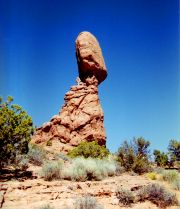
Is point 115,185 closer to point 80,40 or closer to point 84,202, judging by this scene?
point 84,202

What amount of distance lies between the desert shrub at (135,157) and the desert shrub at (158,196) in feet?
19.2

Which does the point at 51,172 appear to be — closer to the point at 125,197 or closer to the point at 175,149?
the point at 125,197

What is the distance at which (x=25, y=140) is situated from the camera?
13.1m

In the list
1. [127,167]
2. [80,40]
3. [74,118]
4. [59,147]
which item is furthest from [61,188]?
[80,40]

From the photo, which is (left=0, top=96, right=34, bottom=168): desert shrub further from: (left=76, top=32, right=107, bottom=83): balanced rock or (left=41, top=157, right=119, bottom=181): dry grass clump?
(left=76, top=32, right=107, bottom=83): balanced rock

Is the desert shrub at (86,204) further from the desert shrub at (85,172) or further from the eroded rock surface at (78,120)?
the eroded rock surface at (78,120)

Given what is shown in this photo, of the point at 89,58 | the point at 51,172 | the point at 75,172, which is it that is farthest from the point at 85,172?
the point at 89,58

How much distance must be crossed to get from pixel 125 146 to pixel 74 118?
1443 cm

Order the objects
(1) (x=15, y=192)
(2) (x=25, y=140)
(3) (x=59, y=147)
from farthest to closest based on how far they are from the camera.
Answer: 1. (3) (x=59, y=147)
2. (2) (x=25, y=140)
3. (1) (x=15, y=192)

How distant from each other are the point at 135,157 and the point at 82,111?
15.9 meters

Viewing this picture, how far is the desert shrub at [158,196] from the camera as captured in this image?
406 inches

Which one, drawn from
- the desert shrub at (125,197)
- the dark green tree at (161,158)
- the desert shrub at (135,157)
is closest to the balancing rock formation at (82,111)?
the dark green tree at (161,158)

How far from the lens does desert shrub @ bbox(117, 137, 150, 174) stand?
16688 millimetres

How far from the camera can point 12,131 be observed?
12.8 meters
